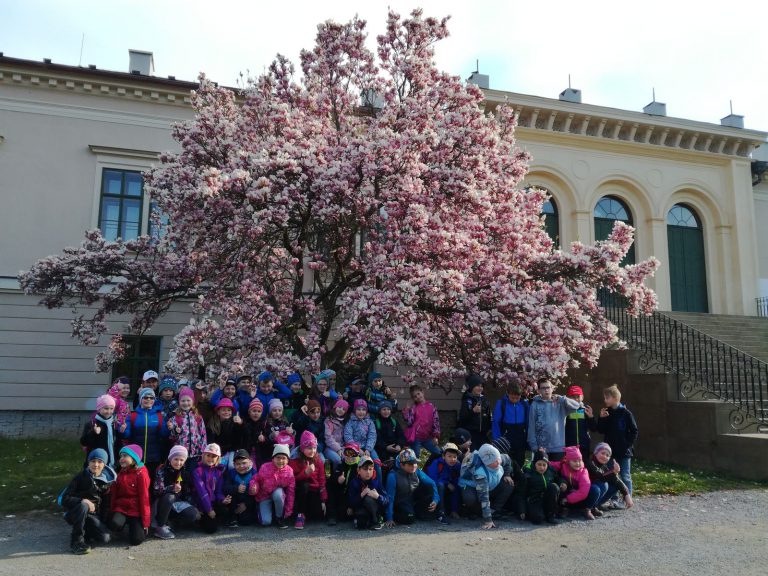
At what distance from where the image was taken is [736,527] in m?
7.82

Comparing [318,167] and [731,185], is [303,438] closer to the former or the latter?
[318,167]

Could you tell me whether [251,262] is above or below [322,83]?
below

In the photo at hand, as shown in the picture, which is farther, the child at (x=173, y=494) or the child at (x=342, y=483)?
the child at (x=342, y=483)

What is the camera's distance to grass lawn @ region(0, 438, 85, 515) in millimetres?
8703

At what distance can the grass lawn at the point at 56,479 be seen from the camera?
349 inches

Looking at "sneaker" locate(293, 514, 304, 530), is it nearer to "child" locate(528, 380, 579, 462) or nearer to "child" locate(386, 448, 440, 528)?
"child" locate(386, 448, 440, 528)

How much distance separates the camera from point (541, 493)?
8.14 meters

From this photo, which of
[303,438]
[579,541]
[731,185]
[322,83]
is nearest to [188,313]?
[322,83]

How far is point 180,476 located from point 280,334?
165 inches

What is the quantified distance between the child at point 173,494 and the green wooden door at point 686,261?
19.0 meters

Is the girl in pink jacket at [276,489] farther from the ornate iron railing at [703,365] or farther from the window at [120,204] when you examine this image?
the window at [120,204]

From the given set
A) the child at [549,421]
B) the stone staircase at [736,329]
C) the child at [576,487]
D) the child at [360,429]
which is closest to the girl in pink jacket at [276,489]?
the child at [360,429]

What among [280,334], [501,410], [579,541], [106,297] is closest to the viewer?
[579,541]

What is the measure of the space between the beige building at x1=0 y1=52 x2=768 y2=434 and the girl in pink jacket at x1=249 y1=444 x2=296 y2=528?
10695 millimetres
